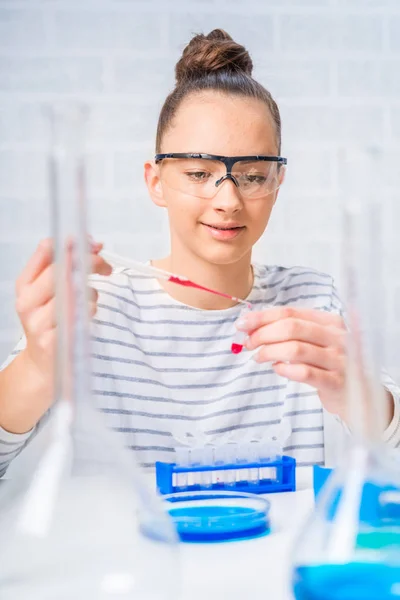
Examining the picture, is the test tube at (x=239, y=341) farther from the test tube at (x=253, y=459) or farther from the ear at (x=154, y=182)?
the ear at (x=154, y=182)

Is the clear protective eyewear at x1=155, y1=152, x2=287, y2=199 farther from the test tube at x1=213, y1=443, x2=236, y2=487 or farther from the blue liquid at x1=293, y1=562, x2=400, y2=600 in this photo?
the blue liquid at x1=293, y1=562, x2=400, y2=600

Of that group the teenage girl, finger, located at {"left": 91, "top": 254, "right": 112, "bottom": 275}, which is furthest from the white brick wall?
finger, located at {"left": 91, "top": 254, "right": 112, "bottom": 275}

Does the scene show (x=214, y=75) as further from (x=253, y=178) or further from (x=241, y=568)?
(x=241, y=568)

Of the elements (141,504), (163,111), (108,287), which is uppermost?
(163,111)

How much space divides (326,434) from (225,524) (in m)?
0.83

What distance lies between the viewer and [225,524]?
24.5 inches

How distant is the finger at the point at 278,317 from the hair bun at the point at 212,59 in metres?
0.70

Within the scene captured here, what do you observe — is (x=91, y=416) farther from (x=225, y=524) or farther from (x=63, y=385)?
(x=225, y=524)

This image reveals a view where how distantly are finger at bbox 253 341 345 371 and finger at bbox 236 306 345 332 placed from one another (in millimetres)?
31

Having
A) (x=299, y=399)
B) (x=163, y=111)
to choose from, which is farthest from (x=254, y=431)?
(x=163, y=111)

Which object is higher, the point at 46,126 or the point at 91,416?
the point at 46,126

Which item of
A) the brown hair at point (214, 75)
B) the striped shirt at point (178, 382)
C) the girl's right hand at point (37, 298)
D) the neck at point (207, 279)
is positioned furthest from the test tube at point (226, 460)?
the brown hair at point (214, 75)

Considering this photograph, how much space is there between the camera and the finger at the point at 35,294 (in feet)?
2.50

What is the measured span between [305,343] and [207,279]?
568 mm
